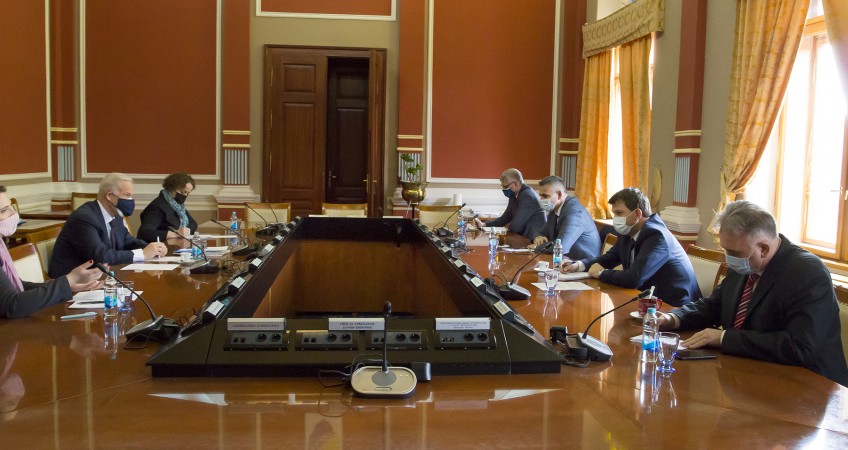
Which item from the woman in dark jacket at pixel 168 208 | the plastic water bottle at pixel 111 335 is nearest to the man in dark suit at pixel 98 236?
the woman in dark jacket at pixel 168 208

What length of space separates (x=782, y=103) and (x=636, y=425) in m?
3.92

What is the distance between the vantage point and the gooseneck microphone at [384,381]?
172 centimetres

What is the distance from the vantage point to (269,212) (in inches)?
276

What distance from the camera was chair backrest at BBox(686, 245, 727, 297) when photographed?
3510 millimetres

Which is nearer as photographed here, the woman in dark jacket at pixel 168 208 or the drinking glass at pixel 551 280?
the drinking glass at pixel 551 280

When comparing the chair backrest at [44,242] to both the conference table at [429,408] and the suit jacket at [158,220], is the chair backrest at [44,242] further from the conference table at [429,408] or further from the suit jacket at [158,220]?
the conference table at [429,408]

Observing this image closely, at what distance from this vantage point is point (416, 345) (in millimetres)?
1946

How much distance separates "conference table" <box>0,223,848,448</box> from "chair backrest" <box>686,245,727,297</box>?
1.41 metres

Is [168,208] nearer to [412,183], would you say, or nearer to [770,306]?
[412,183]

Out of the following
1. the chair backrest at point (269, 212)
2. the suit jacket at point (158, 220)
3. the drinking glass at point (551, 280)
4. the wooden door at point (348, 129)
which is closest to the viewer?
the drinking glass at point (551, 280)

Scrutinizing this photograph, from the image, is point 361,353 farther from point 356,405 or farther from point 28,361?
point 28,361

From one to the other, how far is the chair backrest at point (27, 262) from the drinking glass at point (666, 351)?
2.89 m

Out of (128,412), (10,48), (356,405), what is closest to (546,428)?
(356,405)

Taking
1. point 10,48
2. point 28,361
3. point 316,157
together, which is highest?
point 10,48
